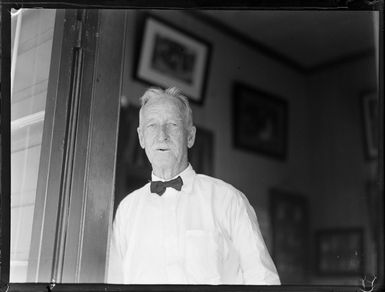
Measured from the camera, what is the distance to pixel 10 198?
1.37m

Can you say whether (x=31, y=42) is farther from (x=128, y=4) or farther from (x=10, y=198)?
(x=10, y=198)

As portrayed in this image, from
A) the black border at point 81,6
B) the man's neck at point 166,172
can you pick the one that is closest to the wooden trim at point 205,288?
the black border at point 81,6

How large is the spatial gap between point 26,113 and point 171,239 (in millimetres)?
484

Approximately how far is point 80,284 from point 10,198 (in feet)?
0.91

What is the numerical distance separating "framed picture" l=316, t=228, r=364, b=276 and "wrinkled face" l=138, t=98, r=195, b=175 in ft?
1.22

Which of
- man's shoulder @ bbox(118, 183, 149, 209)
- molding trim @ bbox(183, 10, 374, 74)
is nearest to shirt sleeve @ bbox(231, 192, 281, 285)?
man's shoulder @ bbox(118, 183, 149, 209)

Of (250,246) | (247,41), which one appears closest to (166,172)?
(250,246)

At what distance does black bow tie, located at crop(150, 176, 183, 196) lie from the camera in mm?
1343

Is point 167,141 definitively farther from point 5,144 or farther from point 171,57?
point 5,144

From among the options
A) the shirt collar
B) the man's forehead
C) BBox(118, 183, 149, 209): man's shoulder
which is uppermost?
the man's forehead

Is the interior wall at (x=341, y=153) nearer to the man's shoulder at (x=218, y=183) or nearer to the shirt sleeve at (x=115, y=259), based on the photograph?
the man's shoulder at (x=218, y=183)

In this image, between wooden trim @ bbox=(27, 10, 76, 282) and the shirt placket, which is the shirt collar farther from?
wooden trim @ bbox=(27, 10, 76, 282)

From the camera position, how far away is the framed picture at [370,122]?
129 centimetres

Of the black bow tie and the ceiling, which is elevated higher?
the ceiling
